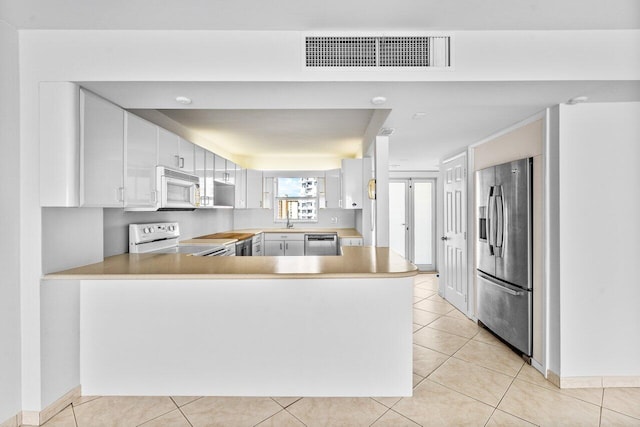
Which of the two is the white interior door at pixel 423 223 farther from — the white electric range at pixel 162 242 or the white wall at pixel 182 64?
the white wall at pixel 182 64

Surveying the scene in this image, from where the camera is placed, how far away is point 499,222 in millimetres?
3143

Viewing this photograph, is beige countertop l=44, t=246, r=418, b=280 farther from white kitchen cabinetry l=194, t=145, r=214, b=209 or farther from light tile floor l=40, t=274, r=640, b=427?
white kitchen cabinetry l=194, t=145, r=214, b=209

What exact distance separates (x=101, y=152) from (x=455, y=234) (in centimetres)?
413

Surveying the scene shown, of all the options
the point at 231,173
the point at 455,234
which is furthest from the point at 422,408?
the point at 231,173

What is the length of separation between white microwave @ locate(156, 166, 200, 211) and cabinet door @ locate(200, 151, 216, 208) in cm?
31

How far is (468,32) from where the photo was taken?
1927mm

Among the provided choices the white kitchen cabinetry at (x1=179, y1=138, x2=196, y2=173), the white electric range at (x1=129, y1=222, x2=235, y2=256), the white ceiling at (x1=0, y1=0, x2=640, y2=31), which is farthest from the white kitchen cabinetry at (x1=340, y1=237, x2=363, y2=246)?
the white ceiling at (x1=0, y1=0, x2=640, y2=31)

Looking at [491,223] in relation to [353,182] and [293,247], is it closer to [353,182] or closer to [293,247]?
[353,182]

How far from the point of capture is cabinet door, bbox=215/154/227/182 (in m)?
4.44

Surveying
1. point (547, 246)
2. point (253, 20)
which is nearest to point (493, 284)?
point (547, 246)

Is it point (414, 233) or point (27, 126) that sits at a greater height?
point (27, 126)

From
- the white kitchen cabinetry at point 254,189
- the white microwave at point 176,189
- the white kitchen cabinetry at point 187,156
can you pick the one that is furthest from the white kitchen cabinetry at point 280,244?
the white kitchen cabinetry at point 187,156

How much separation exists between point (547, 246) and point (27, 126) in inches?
151

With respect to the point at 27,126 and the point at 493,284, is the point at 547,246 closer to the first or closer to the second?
the point at 493,284
